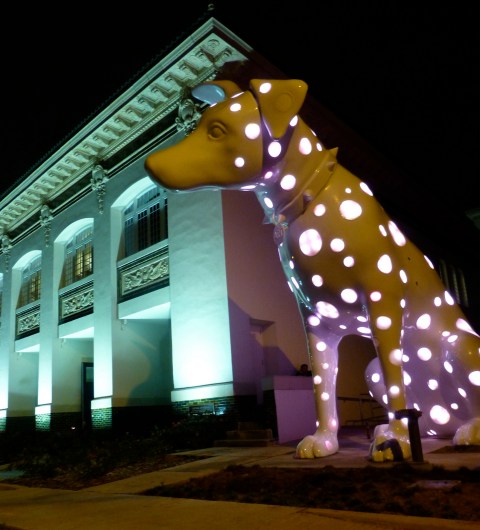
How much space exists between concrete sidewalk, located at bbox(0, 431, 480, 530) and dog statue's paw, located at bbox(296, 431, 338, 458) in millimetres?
96

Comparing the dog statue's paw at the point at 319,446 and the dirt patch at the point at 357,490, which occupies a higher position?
the dog statue's paw at the point at 319,446

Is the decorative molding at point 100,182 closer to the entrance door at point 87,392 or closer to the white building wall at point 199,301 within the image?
the white building wall at point 199,301

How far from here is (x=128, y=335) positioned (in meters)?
14.5

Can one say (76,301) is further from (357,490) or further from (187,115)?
(357,490)

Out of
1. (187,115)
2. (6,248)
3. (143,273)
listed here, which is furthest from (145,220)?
(6,248)

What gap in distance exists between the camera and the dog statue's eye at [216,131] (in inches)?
199

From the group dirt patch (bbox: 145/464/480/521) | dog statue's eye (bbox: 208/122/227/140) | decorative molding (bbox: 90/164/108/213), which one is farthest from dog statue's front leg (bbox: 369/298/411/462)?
decorative molding (bbox: 90/164/108/213)

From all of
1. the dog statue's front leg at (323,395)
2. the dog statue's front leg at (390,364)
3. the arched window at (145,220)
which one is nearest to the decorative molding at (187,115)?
the arched window at (145,220)

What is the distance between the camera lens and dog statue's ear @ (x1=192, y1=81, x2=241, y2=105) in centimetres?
562

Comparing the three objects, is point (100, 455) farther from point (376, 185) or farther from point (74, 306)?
point (376, 185)

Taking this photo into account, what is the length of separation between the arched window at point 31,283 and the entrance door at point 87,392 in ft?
13.9

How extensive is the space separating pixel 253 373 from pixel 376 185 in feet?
29.4

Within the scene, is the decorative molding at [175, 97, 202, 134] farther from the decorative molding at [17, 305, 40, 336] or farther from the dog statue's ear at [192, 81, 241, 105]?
the decorative molding at [17, 305, 40, 336]

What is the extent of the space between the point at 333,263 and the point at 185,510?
2.67 metres
